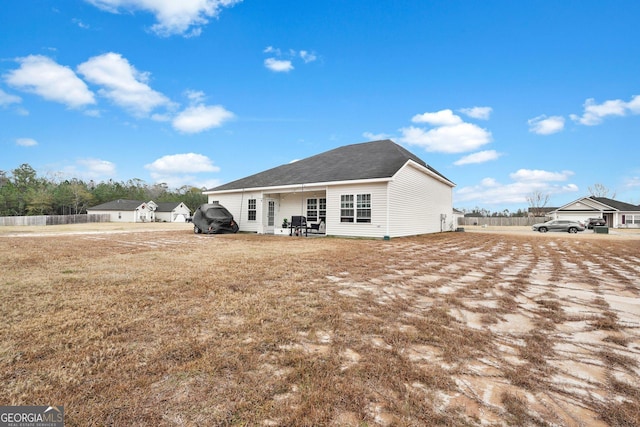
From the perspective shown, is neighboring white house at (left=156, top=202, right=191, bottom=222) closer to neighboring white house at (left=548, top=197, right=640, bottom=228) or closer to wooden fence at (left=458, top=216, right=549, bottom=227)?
wooden fence at (left=458, top=216, right=549, bottom=227)

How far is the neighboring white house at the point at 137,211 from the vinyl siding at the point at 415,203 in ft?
162

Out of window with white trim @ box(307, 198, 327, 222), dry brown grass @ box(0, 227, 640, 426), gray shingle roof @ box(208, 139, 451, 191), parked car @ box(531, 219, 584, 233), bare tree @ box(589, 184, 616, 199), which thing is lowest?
dry brown grass @ box(0, 227, 640, 426)

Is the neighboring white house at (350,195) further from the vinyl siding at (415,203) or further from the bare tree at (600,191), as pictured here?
the bare tree at (600,191)

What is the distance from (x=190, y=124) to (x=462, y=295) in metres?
26.7

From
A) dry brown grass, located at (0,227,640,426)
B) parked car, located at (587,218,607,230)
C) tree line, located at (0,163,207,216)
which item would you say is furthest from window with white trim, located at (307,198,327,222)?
tree line, located at (0,163,207,216)

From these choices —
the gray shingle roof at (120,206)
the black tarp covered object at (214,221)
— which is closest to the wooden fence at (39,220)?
the gray shingle roof at (120,206)

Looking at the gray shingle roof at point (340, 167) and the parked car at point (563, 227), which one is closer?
the gray shingle roof at point (340, 167)

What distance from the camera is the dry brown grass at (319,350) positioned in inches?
57.7

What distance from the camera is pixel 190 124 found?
24.4 metres

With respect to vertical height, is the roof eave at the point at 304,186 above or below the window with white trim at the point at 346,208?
above

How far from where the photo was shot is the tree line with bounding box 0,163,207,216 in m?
46.8

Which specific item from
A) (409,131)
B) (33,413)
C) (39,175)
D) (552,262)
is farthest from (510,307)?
(39,175)

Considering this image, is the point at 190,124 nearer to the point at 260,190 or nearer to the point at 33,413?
the point at 260,190

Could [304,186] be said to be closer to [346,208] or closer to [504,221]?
[346,208]
